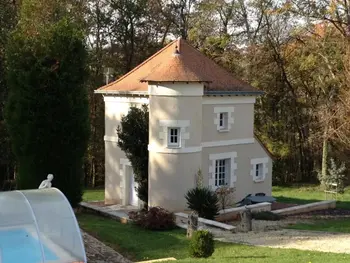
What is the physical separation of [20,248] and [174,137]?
39.1 ft

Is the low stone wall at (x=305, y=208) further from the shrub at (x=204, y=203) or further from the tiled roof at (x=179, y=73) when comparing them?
the tiled roof at (x=179, y=73)

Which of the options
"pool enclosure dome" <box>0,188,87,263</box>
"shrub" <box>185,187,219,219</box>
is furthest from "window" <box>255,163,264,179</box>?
"pool enclosure dome" <box>0,188,87,263</box>

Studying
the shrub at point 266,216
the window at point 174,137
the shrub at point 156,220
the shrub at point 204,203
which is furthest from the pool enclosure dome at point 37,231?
the shrub at point 266,216

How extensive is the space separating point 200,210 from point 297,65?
67.2 ft

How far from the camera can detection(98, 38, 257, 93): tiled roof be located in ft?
68.4

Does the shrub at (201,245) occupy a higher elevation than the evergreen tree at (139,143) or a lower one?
lower

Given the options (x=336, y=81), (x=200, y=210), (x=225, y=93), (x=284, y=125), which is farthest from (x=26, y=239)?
(x=284, y=125)

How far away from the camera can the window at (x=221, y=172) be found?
76.1ft

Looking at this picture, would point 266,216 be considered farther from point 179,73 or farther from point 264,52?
point 264,52

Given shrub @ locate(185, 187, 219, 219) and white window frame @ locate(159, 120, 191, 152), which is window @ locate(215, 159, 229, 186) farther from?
shrub @ locate(185, 187, 219, 219)

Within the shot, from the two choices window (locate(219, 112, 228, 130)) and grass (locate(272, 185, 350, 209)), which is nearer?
window (locate(219, 112, 228, 130))

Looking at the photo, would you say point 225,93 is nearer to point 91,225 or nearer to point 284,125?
point 91,225

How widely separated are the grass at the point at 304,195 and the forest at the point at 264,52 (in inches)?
72.4

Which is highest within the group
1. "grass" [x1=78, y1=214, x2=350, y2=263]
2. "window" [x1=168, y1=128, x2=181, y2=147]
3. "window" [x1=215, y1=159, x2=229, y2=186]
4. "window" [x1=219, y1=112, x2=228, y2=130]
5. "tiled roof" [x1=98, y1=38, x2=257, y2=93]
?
"tiled roof" [x1=98, y1=38, x2=257, y2=93]
